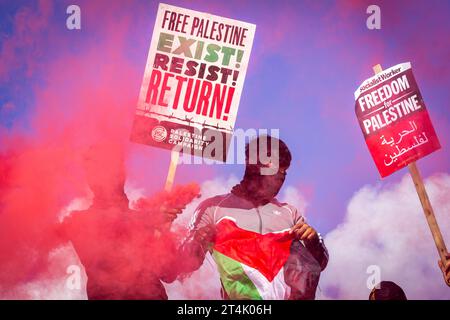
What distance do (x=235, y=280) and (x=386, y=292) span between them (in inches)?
42.5

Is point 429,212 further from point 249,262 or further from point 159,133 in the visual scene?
point 159,133

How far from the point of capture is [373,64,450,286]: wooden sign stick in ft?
13.0

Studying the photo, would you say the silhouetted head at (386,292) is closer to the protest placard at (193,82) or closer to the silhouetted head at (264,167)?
the silhouetted head at (264,167)

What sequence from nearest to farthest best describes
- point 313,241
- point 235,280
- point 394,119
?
point 235,280 → point 313,241 → point 394,119

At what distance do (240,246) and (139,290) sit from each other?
0.74 metres

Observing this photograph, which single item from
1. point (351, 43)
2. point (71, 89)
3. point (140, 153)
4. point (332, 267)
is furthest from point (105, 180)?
point (351, 43)

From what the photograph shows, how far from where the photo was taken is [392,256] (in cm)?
394

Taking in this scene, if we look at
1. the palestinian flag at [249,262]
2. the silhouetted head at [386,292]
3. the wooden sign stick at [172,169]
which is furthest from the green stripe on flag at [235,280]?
the silhouetted head at [386,292]

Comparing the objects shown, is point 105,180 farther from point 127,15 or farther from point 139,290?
point 127,15

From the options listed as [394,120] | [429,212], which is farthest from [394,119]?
[429,212]

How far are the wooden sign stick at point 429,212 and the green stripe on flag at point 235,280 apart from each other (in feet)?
Result: 4.36

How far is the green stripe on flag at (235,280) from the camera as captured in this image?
3.79 m

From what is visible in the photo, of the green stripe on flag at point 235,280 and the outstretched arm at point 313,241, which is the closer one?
the green stripe on flag at point 235,280

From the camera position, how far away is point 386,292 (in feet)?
12.9
